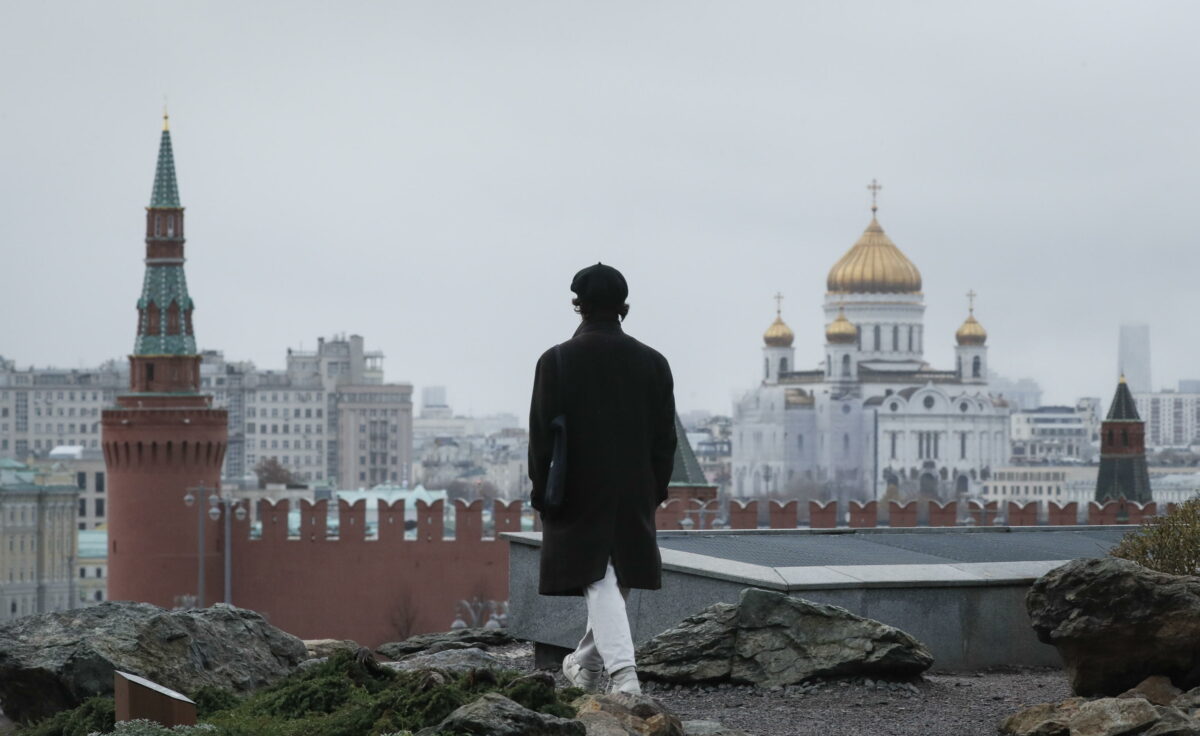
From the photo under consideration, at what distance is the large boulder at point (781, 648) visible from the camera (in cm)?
845

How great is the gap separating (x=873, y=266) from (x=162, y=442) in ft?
307

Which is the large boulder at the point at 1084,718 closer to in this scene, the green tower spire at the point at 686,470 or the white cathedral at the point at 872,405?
the green tower spire at the point at 686,470

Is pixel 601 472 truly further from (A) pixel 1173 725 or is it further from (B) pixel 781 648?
(A) pixel 1173 725

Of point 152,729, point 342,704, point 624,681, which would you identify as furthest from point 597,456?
point 152,729

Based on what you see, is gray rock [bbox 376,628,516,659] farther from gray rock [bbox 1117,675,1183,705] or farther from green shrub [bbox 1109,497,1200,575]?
gray rock [bbox 1117,675,1183,705]

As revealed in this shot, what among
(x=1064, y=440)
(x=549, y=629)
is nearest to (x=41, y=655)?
(x=549, y=629)

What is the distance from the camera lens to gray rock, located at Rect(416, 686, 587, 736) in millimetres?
6547

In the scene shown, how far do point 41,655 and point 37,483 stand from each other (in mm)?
78752

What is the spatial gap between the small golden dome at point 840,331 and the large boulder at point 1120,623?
4807 inches

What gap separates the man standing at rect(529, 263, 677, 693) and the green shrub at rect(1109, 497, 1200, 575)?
243 centimetres

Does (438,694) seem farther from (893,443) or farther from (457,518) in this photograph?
(893,443)

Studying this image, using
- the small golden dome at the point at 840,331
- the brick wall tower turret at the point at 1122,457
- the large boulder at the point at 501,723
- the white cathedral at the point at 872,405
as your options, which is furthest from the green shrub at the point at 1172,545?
the small golden dome at the point at 840,331

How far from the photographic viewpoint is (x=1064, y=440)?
176375mm

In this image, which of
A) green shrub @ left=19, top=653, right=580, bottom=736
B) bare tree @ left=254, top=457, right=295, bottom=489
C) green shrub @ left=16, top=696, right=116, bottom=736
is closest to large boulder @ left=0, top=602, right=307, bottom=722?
green shrub @ left=19, top=653, right=580, bottom=736
